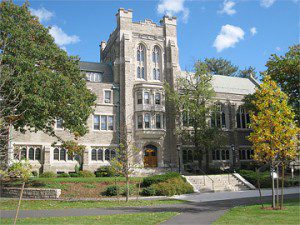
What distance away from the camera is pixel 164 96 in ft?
125

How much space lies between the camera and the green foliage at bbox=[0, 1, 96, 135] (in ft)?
65.3

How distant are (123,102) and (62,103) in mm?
15151

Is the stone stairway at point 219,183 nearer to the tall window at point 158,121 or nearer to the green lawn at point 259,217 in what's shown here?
the tall window at point 158,121

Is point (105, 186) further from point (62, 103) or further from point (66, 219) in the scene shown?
point (66, 219)

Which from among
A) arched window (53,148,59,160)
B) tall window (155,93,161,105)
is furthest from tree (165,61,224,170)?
arched window (53,148,59,160)

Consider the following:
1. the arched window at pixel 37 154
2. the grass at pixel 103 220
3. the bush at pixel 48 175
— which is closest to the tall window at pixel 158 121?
the bush at pixel 48 175

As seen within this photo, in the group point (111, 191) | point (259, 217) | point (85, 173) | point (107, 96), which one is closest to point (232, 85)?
point (107, 96)

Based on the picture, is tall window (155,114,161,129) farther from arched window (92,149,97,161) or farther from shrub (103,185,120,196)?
shrub (103,185,120,196)

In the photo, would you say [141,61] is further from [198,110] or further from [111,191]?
[111,191]

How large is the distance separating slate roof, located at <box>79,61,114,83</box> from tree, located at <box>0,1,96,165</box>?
573 inches

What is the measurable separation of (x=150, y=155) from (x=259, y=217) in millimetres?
25801

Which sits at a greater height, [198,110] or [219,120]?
[198,110]

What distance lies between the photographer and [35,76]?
20.4 m

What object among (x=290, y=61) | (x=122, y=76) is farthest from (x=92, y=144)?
(x=290, y=61)
